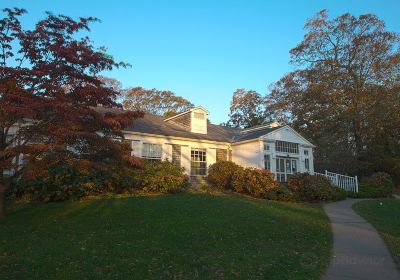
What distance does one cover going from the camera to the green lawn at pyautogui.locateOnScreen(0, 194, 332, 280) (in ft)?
21.7

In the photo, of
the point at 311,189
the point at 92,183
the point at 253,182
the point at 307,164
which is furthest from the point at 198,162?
the point at 92,183

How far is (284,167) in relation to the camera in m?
26.5

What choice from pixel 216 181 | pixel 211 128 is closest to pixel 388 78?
pixel 211 128

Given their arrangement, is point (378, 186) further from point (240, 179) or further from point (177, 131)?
point (177, 131)

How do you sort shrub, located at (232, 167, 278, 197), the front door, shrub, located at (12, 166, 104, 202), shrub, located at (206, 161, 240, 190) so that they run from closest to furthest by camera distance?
shrub, located at (12, 166, 104, 202)
shrub, located at (232, 167, 278, 197)
shrub, located at (206, 161, 240, 190)
the front door

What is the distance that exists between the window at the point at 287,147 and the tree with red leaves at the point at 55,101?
16.8 meters

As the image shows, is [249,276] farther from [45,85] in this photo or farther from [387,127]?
[387,127]

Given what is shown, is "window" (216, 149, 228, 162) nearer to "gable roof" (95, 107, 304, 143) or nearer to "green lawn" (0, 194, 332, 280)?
"gable roof" (95, 107, 304, 143)

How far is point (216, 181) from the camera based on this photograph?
22.4 meters

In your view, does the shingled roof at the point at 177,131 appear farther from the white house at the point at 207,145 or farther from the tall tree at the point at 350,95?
the tall tree at the point at 350,95

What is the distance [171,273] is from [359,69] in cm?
3524

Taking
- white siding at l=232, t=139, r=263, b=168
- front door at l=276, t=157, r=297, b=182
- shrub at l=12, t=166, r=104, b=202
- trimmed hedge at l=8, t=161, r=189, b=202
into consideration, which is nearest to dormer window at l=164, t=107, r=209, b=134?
white siding at l=232, t=139, r=263, b=168

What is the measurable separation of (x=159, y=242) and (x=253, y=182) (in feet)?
38.9

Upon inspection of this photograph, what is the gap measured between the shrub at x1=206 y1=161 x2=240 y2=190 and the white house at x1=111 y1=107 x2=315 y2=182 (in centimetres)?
179
